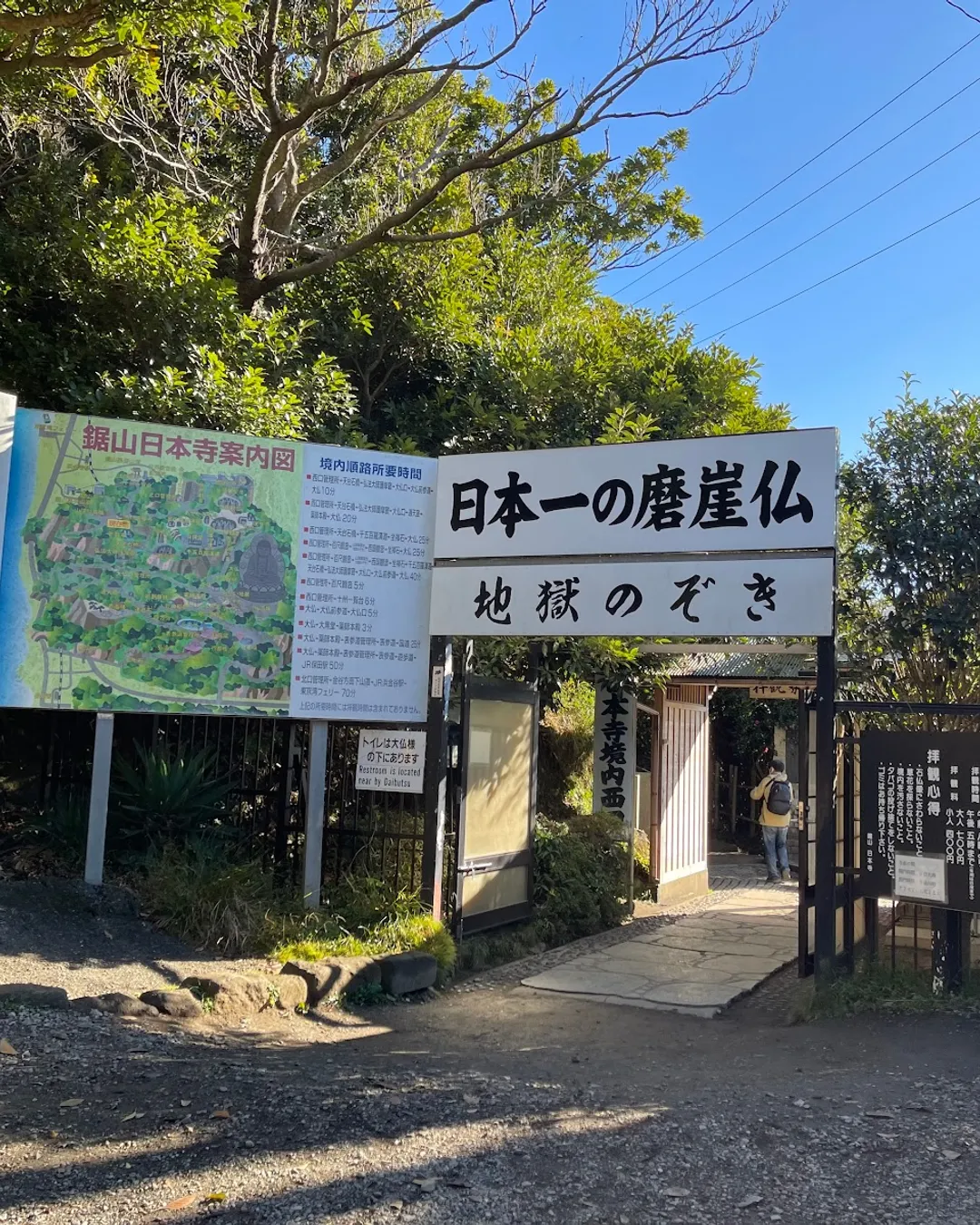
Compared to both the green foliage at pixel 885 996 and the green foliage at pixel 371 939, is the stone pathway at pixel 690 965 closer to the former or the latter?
the green foliage at pixel 371 939

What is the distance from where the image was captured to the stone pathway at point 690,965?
804cm

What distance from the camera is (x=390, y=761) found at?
868cm

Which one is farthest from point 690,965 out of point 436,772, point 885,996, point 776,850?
point 776,850

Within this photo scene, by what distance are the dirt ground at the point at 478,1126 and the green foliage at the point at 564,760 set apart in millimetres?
7624

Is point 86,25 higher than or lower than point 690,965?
higher

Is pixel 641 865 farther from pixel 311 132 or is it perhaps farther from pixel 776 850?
pixel 311 132

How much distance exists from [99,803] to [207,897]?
1143mm

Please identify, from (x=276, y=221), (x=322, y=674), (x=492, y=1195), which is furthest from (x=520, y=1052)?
(x=276, y=221)

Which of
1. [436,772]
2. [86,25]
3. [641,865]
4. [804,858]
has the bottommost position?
[641,865]

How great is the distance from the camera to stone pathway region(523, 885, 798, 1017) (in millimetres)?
8039

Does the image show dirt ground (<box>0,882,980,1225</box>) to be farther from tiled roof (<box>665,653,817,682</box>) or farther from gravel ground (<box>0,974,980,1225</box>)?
tiled roof (<box>665,653,817,682</box>)

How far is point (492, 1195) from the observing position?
392 centimetres

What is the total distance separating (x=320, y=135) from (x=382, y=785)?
10.2 meters

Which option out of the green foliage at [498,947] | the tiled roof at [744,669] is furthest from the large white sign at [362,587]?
the tiled roof at [744,669]
